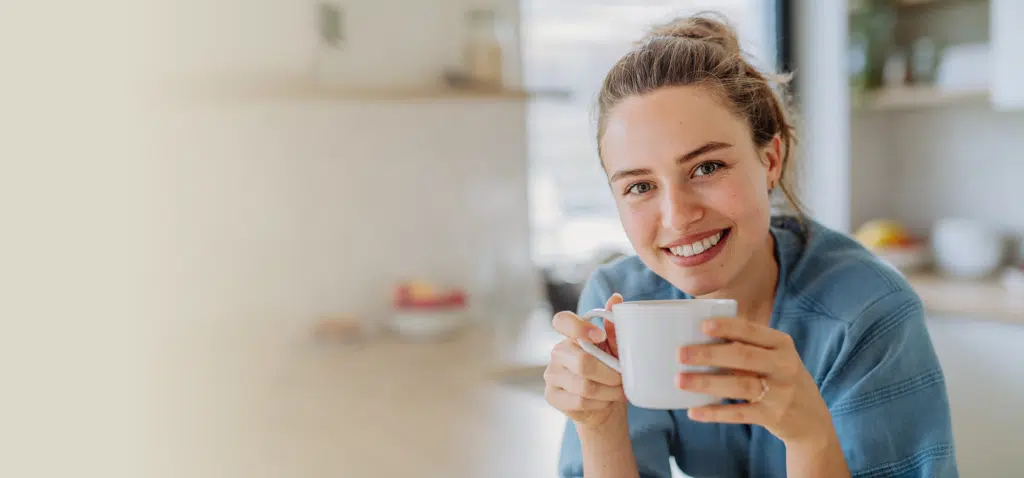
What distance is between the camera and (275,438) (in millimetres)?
1651

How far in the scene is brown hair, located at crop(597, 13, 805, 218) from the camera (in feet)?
3.49

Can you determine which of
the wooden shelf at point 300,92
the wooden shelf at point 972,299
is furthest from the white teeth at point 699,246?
the wooden shelf at point 300,92

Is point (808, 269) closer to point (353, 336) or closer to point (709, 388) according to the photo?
point (709, 388)

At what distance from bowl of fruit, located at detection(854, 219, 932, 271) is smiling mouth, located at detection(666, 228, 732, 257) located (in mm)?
2087

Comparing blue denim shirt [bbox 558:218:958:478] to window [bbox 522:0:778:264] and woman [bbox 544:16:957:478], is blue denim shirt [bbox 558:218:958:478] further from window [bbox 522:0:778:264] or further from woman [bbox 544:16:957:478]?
window [bbox 522:0:778:264]

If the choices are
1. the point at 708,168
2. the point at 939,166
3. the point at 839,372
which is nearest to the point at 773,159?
the point at 708,168

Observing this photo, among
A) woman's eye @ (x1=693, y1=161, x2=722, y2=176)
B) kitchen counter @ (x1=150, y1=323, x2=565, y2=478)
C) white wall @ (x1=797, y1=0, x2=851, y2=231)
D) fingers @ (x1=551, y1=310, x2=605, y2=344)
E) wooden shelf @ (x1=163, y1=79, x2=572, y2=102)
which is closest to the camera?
fingers @ (x1=551, y1=310, x2=605, y2=344)

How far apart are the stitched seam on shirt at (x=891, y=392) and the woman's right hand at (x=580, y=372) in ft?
0.89

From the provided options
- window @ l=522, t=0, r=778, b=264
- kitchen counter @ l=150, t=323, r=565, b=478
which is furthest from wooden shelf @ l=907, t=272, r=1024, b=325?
kitchen counter @ l=150, t=323, r=565, b=478

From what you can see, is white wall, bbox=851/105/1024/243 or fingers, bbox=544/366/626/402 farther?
white wall, bbox=851/105/1024/243

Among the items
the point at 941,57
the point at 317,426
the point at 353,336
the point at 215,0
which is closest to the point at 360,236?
the point at 353,336

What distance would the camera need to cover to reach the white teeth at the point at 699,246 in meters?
1.05

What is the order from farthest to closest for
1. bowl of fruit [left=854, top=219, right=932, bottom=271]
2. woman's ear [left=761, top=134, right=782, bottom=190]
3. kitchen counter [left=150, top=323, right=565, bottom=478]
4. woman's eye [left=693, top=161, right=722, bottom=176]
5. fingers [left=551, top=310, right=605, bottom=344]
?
bowl of fruit [left=854, top=219, right=932, bottom=271] < kitchen counter [left=150, top=323, right=565, bottom=478] < woman's ear [left=761, top=134, right=782, bottom=190] < woman's eye [left=693, top=161, right=722, bottom=176] < fingers [left=551, top=310, right=605, bottom=344]

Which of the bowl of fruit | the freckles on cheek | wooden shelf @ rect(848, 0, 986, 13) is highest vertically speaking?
wooden shelf @ rect(848, 0, 986, 13)
